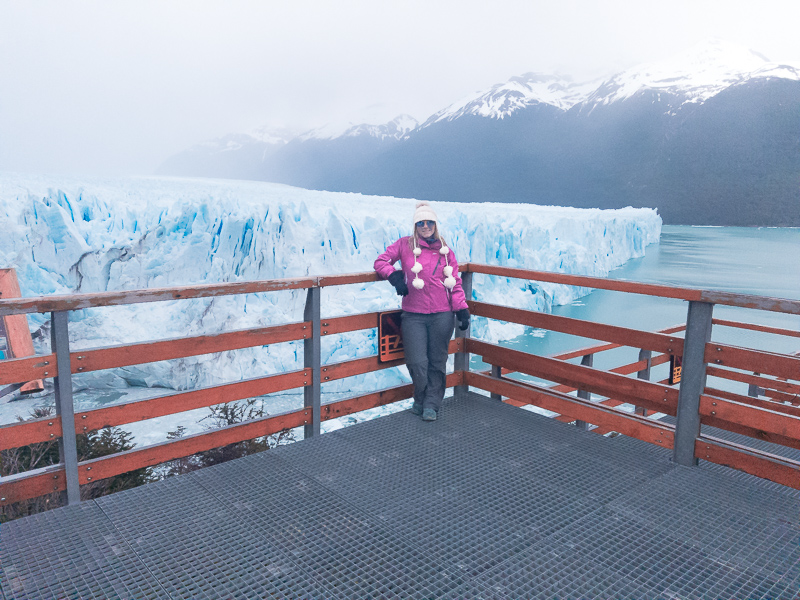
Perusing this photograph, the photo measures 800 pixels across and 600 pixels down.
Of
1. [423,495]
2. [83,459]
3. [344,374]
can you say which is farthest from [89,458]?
[423,495]

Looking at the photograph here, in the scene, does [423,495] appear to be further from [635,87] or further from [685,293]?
[635,87]

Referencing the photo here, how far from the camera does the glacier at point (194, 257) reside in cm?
1650

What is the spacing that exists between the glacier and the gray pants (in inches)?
Result: 484

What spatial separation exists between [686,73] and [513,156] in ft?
36.9

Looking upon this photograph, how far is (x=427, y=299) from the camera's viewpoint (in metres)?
3.28

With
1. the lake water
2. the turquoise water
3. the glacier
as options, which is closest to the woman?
the glacier

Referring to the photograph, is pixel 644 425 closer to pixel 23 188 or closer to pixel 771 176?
pixel 23 188

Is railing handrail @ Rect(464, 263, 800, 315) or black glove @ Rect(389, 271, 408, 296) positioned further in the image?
black glove @ Rect(389, 271, 408, 296)

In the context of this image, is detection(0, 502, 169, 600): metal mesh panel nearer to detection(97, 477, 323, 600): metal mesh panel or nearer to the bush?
detection(97, 477, 323, 600): metal mesh panel

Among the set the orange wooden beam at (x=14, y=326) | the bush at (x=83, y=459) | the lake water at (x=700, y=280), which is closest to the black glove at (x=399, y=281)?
the bush at (x=83, y=459)

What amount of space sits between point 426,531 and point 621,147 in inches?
1356

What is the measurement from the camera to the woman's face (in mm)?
3318

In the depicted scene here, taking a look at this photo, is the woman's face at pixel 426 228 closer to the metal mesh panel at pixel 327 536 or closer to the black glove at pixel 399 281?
the black glove at pixel 399 281

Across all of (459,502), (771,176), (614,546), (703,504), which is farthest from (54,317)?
(771,176)
